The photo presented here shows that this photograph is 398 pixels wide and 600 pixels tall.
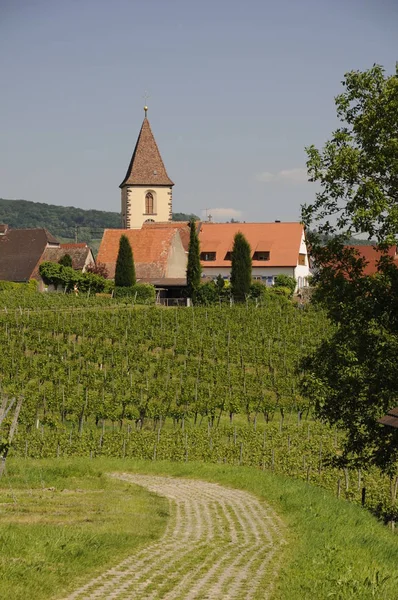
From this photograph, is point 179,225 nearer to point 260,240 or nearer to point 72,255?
point 260,240

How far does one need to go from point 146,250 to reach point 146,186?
794 inches

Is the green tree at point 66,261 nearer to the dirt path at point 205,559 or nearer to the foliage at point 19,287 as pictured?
the foliage at point 19,287

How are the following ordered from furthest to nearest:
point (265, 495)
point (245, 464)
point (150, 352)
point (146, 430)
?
point (150, 352)
point (146, 430)
point (245, 464)
point (265, 495)

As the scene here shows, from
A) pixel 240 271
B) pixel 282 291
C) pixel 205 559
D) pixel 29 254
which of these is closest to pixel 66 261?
pixel 29 254

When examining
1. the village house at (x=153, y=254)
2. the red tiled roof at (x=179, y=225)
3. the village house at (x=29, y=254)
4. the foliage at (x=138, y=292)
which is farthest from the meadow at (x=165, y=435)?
the red tiled roof at (x=179, y=225)

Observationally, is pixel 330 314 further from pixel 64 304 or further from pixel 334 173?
pixel 64 304

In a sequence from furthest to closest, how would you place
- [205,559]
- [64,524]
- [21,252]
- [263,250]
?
[263,250] → [21,252] → [64,524] → [205,559]

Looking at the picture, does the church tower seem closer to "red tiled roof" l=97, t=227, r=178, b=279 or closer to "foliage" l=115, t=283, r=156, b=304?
"red tiled roof" l=97, t=227, r=178, b=279

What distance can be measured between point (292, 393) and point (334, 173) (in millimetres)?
18570

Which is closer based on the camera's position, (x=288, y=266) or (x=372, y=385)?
(x=372, y=385)

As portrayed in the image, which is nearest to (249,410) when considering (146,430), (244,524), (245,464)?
(146,430)

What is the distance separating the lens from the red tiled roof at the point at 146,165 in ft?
336

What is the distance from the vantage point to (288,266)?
8469 centimetres

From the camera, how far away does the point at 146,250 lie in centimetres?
8419
